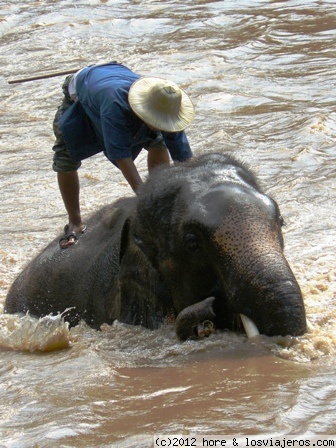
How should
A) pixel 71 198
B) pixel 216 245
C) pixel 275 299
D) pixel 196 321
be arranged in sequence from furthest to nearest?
pixel 71 198 < pixel 196 321 < pixel 216 245 < pixel 275 299

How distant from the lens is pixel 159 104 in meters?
6.15

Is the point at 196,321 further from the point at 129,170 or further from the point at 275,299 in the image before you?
the point at 129,170

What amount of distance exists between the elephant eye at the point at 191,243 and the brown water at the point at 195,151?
399mm

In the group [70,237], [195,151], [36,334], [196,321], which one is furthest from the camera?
[195,151]

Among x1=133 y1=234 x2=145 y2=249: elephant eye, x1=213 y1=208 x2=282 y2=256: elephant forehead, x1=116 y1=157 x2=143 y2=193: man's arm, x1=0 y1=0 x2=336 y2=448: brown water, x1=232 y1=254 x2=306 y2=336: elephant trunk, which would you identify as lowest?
x1=0 y1=0 x2=336 y2=448: brown water

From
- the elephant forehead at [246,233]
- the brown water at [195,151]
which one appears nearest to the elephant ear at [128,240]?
the brown water at [195,151]

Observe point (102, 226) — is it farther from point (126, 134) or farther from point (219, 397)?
point (219, 397)

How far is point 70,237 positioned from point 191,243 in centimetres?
193

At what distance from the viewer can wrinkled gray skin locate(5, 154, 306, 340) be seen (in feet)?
13.8

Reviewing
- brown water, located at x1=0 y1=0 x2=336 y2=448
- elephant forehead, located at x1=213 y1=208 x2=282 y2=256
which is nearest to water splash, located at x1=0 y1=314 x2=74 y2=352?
brown water, located at x1=0 y1=0 x2=336 y2=448

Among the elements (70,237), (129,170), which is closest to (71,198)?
(70,237)

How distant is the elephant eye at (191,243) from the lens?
466 cm

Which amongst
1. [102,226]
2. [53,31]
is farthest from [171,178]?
[53,31]

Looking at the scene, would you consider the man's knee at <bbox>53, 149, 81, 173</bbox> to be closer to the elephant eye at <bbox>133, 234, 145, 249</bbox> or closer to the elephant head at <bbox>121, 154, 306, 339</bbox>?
the elephant head at <bbox>121, 154, 306, 339</bbox>
